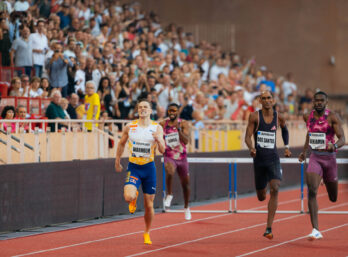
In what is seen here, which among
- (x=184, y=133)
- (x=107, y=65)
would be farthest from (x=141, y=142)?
(x=107, y=65)

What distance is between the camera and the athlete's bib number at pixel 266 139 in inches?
504

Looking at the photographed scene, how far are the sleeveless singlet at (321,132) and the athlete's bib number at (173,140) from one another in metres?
4.03

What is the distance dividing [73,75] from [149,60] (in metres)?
5.24

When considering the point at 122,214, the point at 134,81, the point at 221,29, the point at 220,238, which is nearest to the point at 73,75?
the point at 134,81

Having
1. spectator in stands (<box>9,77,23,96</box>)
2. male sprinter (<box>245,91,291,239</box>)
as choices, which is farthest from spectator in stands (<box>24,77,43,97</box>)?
male sprinter (<box>245,91,291,239</box>)

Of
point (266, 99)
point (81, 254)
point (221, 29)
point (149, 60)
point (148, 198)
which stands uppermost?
point (221, 29)

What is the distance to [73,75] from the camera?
1970 centimetres

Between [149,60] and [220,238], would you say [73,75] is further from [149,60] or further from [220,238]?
[220,238]

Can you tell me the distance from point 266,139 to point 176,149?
3.68m

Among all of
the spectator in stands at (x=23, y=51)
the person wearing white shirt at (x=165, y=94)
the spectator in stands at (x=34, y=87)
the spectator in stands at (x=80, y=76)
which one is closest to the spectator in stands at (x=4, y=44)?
the spectator in stands at (x=23, y=51)

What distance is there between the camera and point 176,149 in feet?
53.2

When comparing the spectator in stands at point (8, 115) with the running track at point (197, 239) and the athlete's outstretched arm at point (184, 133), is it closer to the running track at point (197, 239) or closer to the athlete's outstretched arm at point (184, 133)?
the running track at point (197, 239)

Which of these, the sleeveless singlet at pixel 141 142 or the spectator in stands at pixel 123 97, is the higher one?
the spectator in stands at pixel 123 97

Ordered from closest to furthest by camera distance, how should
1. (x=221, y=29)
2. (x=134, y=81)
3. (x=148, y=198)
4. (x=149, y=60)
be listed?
(x=148, y=198) → (x=134, y=81) → (x=149, y=60) → (x=221, y=29)
